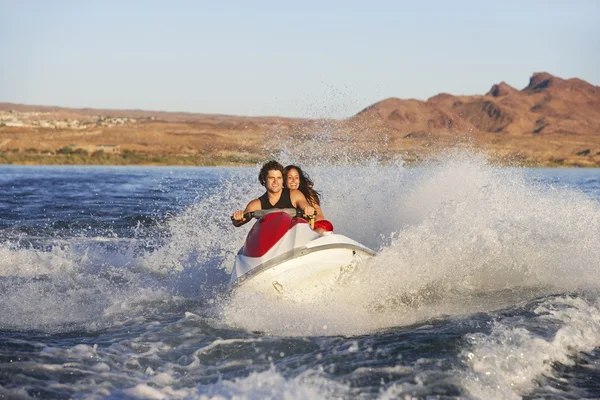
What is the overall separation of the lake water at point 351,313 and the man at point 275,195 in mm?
1070

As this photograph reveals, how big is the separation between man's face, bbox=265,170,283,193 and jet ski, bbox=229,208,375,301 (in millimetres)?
848

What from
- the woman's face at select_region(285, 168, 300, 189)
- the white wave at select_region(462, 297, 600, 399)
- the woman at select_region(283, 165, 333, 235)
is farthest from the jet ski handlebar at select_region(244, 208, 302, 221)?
the white wave at select_region(462, 297, 600, 399)

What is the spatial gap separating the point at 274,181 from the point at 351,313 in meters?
1.89

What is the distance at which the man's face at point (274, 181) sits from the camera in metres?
8.56

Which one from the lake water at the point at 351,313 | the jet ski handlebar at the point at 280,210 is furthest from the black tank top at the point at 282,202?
the lake water at the point at 351,313

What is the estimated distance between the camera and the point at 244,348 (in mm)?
6418

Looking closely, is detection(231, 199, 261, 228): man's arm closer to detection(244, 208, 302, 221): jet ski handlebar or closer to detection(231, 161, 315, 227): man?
detection(231, 161, 315, 227): man

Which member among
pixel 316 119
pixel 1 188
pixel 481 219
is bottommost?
pixel 1 188

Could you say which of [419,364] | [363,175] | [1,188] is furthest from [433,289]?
[1,188]

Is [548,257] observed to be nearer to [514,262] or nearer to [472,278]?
[514,262]

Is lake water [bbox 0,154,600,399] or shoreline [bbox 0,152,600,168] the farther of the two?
shoreline [bbox 0,152,600,168]

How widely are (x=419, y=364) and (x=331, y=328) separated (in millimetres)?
1262

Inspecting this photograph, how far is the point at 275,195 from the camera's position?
8.70 metres

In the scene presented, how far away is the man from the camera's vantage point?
338 inches
